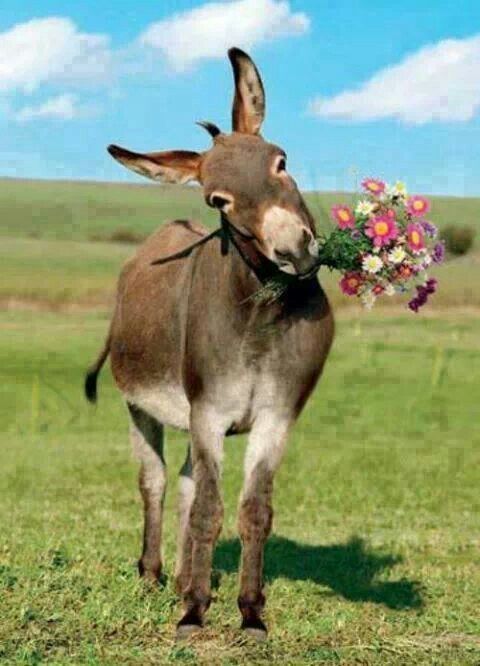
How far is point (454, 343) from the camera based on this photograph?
4347cm

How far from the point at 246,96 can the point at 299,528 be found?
8.58 m

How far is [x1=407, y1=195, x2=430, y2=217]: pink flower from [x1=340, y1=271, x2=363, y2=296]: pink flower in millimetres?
538

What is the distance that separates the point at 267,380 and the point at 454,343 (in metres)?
35.6

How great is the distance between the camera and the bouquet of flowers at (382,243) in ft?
28.4

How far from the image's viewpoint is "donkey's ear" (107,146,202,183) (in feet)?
26.5

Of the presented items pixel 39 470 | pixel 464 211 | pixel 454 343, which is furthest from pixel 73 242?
pixel 39 470

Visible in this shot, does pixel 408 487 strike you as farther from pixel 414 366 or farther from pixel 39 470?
pixel 414 366

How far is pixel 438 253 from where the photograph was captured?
8906 mm

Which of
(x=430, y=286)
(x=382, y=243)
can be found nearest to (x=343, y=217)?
(x=382, y=243)

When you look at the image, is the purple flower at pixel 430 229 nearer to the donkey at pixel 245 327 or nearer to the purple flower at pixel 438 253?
the purple flower at pixel 438 253

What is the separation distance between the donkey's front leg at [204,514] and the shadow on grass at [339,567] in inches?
90.0

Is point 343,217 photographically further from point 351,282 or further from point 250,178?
point 250,178

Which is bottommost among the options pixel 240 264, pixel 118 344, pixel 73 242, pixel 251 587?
pixel 73 242

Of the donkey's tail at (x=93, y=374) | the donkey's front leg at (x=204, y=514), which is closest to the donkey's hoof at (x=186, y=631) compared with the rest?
the donkey's front leg at (x=204, y=514)
